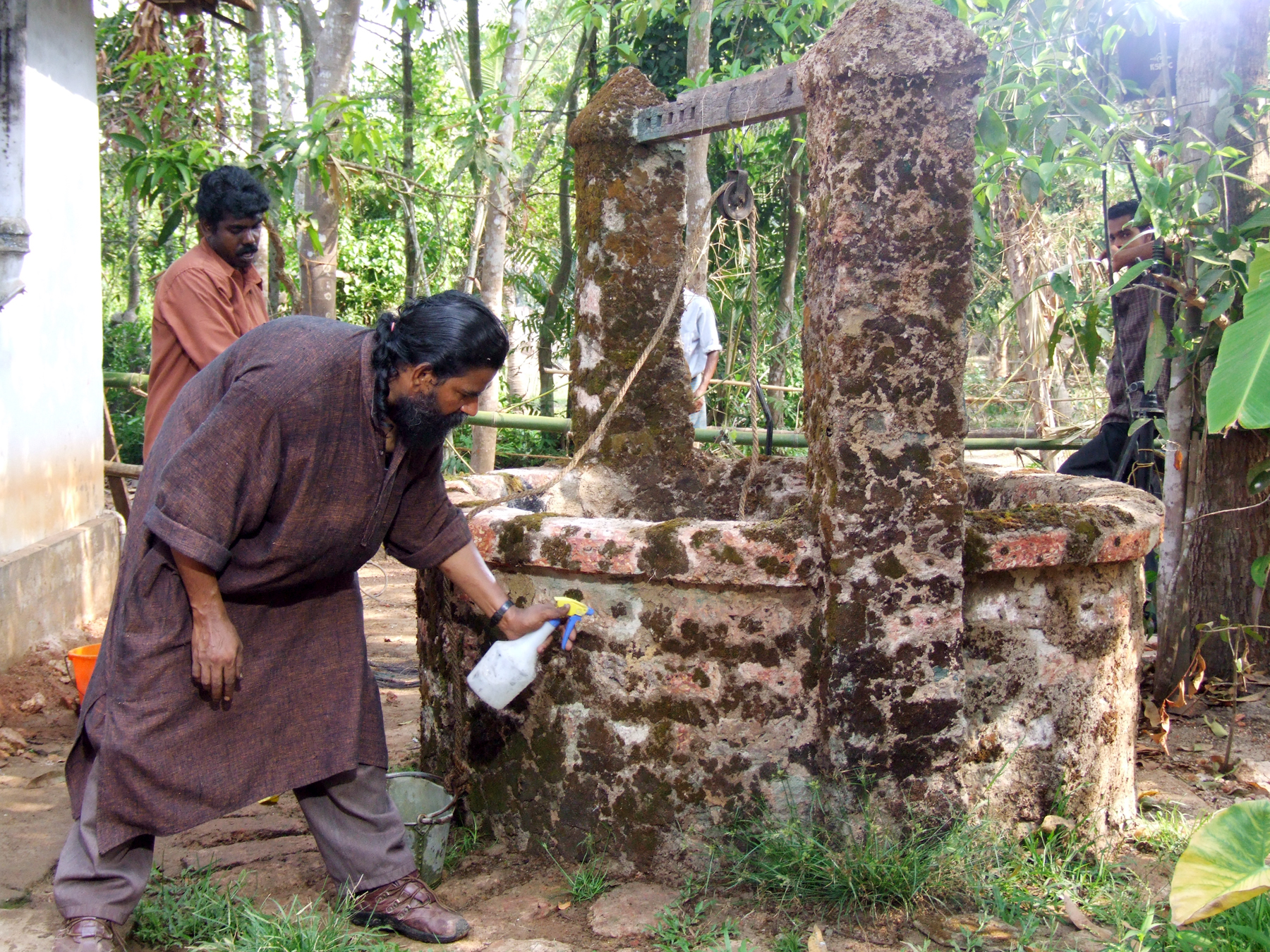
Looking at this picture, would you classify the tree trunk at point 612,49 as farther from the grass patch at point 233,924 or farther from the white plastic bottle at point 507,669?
the grass patch at point 233,924

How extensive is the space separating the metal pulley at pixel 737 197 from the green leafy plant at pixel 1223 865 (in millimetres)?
2064

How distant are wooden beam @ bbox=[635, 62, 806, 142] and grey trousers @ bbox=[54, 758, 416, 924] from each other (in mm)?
2089

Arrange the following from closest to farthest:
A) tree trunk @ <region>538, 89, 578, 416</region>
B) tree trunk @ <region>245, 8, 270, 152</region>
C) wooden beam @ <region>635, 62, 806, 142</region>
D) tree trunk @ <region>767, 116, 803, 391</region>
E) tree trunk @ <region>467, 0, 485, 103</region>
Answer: wooden beam @ <region>635, 62, 806, 142</region> → tree trunk @ <region>767, 116, 803, 391</region> → tree trunk @ <region>467, 0, 485, 103</region> → tree trunk @ <region>245, 8, 270, 152</region> → tree trunk @ <region>538, 89, 578, 416</region>

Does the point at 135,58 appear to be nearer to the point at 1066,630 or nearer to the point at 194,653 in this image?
the point at 194,653

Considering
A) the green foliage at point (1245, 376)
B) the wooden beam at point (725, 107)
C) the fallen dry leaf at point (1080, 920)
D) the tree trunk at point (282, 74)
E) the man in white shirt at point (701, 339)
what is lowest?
the fallen dry leaf at point (1080, 920)

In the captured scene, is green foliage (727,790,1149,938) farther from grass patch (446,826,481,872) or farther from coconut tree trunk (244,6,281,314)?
coconut tree trunk (244,6,281,314)

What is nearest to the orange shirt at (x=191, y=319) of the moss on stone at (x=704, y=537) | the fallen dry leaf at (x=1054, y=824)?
the moss on stone at (x=704, y=537)

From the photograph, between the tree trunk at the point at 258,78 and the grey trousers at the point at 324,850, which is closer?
the grey trousers at the point at 324,850

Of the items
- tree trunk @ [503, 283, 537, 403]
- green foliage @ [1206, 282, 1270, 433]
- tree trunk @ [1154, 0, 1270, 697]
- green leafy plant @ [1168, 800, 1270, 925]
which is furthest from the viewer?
tree trunk @ [503, 283, 537, 403]

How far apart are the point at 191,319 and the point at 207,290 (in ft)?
0.36

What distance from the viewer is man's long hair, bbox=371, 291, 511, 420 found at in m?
2.18

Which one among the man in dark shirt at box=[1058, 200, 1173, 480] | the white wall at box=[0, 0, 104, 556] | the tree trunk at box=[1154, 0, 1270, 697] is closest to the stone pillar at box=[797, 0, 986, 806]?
the tree trunk at box=[1154, 0, 1270, 697]

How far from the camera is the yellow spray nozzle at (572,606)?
259 cm

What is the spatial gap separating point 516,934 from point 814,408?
4.82 ft
